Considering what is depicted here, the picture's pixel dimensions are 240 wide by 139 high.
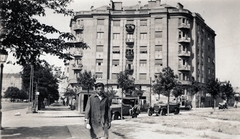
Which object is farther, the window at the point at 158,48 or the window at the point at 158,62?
the window at the point at 158,48

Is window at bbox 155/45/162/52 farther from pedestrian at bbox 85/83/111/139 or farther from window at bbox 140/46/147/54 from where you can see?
pedestrian at bbox 85/83/111/139

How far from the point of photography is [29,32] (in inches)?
392

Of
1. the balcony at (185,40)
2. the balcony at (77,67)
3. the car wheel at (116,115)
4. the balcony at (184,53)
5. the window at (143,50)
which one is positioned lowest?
the car wheel at (116,115)

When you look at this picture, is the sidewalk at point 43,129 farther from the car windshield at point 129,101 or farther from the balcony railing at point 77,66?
the balcony railing at point 77,66

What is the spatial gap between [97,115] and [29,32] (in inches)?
189

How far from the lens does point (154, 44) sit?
5438 centimetres

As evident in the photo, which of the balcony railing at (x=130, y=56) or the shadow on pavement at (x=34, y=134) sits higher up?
the balcony railing at (x=130, y=56)

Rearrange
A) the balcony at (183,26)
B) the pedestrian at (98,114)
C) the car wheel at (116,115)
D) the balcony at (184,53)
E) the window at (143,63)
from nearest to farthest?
1. the pedestrian at (98,114)
2. the car wheel at (116,115)
3. the balcony at (184,53)
4. the window at (143,63)
5. the balcony at (183,26)

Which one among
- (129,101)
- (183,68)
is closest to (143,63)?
(183,68)

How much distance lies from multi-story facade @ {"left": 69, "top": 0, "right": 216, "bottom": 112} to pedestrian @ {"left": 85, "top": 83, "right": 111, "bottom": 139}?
46.0 meters

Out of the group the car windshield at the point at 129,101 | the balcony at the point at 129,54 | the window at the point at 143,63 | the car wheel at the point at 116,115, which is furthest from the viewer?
the window at the point at 143,63

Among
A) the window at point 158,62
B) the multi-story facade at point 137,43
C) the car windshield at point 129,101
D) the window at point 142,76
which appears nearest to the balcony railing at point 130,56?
the multi-story facade at point 137,43

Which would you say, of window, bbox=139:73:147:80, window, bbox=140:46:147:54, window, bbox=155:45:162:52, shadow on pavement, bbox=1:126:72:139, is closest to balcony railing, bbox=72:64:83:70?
window, bbox=139:73:147:80

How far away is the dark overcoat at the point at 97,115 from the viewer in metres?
7.18
